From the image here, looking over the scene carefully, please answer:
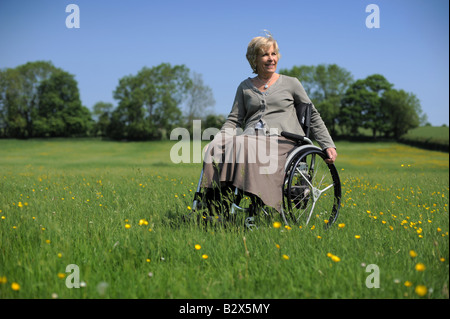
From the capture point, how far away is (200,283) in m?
2.07

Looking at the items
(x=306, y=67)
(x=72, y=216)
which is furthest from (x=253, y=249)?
(x=306, y=67)

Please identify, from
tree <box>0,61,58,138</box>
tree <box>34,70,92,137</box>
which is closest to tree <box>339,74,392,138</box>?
tree <box>34,70,92,137</box>

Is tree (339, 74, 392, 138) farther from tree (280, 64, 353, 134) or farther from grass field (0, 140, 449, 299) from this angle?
grass field (0, 140, 449, 299)

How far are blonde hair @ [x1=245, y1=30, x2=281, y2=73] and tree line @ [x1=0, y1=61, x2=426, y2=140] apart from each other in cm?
3418

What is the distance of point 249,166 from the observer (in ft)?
9.54

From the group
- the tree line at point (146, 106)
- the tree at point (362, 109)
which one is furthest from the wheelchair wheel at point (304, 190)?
the tree at point (362, 109)

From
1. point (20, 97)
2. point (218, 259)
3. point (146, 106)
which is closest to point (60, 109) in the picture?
point (20, 97)

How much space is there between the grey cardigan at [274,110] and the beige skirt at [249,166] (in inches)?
13.2

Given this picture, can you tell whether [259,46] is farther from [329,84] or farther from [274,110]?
[329,84]

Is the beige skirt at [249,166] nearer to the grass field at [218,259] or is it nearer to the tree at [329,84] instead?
the grass field at [218,259]

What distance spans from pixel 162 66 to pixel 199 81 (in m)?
5.76

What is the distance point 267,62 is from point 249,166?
1219 millimetres

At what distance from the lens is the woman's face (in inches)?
134
